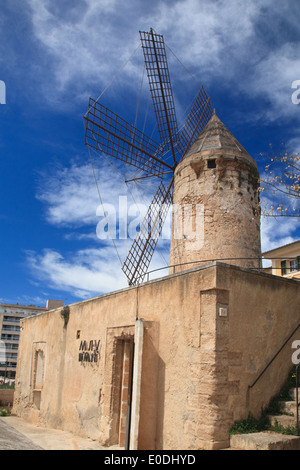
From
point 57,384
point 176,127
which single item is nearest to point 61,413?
point 57,384

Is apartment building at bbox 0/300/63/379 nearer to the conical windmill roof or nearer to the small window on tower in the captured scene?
the conical windmill roof

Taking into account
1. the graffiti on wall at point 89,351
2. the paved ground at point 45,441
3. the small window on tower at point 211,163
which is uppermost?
the small window on tower at point 211,163

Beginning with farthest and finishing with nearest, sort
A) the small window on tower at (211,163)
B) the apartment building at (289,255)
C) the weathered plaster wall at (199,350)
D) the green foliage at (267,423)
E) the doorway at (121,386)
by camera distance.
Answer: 1. the apartment building at (289,255)
2. the small window on tower at (211,163)
3. the doorway at (121,386)
4. the weathered plaster wall at (199,350)
5. the green foliage at (267,423)

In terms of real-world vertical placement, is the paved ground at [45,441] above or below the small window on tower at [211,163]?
below

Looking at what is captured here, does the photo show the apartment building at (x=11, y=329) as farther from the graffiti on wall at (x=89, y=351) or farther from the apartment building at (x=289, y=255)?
the graffiti on wall at (x=89, y=351)

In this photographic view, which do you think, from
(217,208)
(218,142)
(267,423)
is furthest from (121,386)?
(218,142)

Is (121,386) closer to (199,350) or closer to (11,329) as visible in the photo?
(199,350)

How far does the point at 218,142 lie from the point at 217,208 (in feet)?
5.31

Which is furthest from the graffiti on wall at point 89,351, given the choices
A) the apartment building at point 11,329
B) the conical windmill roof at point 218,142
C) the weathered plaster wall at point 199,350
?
the apartment building at point 11,329

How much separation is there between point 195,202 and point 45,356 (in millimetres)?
6135

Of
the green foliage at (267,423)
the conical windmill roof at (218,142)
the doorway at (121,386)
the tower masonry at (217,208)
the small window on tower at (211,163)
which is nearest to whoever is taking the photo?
the green foliage at (267,423)

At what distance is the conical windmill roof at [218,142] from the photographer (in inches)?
343

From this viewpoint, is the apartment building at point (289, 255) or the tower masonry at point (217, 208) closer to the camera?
the tower masonry at point (217, 208)
